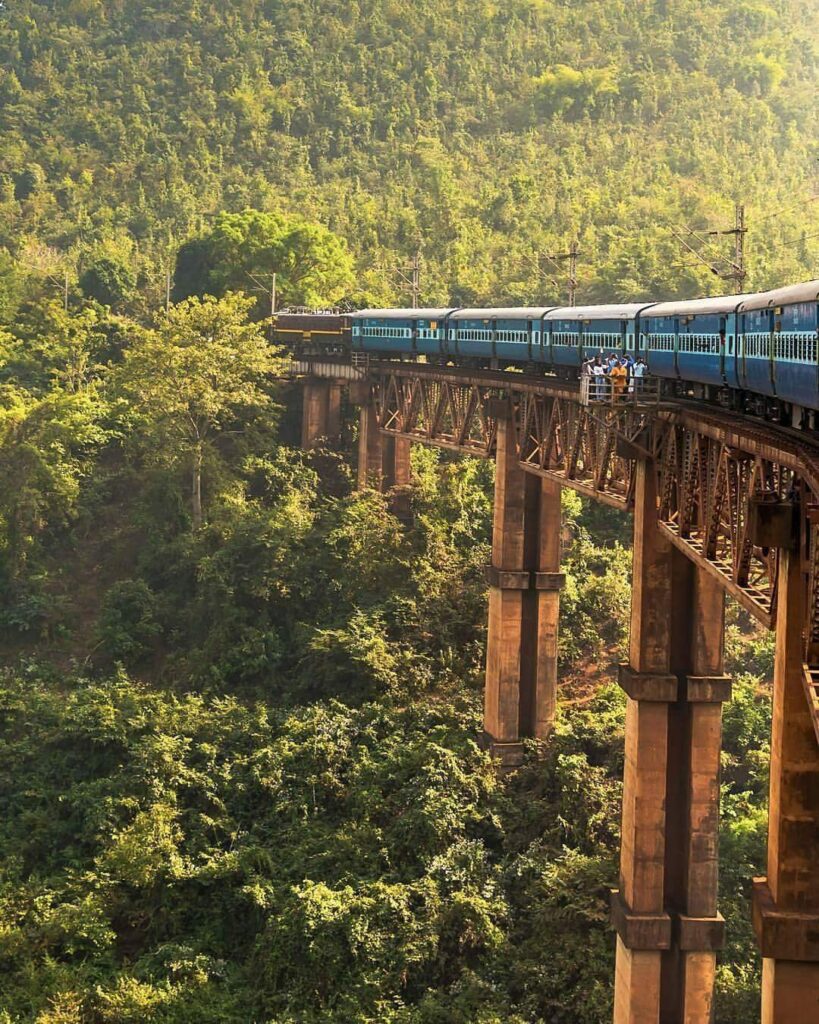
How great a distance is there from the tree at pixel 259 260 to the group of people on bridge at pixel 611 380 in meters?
40.7

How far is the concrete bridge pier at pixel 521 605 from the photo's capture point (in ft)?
132

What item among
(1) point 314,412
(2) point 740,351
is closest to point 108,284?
(1) point 314,412

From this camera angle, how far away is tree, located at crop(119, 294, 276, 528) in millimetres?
53969

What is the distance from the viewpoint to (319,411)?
60.6 m

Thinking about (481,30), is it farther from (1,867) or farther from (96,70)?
(1,867)

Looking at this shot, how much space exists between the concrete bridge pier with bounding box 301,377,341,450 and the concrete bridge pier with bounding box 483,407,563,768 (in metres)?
20.4

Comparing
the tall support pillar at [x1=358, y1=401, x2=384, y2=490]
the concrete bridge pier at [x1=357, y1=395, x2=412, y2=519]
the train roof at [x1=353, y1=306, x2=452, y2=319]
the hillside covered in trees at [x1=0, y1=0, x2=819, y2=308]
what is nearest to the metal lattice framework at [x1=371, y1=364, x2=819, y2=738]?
the train roof at [x1=353, y1=306, x2=452, y2=319]

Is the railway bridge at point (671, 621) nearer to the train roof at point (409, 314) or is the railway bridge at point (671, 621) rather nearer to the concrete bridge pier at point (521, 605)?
the concrete bridge pier at point (521, 605)

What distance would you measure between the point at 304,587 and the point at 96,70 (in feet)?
304

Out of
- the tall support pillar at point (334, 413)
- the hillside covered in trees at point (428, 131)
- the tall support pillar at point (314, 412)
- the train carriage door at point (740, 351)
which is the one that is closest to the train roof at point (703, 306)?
the train carriage door at point (740, 351)

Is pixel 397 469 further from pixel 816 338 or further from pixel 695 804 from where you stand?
pixel 816 338

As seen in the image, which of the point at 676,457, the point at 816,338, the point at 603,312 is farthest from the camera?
the point at 603,312

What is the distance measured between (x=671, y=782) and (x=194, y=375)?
30350 millimetres

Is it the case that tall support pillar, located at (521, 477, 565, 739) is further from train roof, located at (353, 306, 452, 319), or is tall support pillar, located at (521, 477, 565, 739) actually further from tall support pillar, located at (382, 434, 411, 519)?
tall support pillar, located at (382, 434, 411, 519)
